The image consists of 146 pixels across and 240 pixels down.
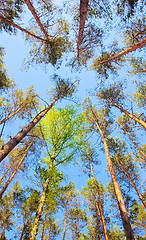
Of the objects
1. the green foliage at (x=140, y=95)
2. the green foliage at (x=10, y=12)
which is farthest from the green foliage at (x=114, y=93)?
the green foliage at (x=10, y=12)

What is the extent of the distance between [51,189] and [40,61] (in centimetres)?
711

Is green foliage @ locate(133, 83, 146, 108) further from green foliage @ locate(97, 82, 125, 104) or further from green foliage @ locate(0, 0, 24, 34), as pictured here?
green foliage @ locate(0, 0, 24, 34)

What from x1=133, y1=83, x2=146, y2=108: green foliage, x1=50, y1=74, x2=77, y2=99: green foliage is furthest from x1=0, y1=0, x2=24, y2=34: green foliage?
x1=133, y1=83, x2=146, y2=108: green foliage

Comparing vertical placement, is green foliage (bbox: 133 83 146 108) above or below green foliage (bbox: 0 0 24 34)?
above

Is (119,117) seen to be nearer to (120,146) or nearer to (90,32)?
(120,146)

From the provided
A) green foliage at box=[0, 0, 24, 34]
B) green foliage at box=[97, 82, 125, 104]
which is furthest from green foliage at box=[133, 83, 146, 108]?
green foliage at box=[0, 0, 24, 34]

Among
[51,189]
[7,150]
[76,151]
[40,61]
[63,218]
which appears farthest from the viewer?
[63,218]

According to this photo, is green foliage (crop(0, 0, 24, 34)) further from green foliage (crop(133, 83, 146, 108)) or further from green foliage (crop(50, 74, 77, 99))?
green foliage (crop(133, 83, 146, 108))

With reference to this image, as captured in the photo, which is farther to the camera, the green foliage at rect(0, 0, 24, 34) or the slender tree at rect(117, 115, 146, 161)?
the slender tree at rect(117, 115, 146, 161)

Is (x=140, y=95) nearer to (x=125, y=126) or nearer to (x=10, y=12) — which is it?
(x=125, y=126)

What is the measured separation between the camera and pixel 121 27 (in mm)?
7027

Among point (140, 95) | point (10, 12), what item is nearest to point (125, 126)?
point (140, 95)

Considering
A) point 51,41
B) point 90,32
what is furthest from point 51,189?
point 90,32

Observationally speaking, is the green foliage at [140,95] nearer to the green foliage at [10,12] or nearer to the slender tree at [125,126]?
the slender tree at [125,126]
